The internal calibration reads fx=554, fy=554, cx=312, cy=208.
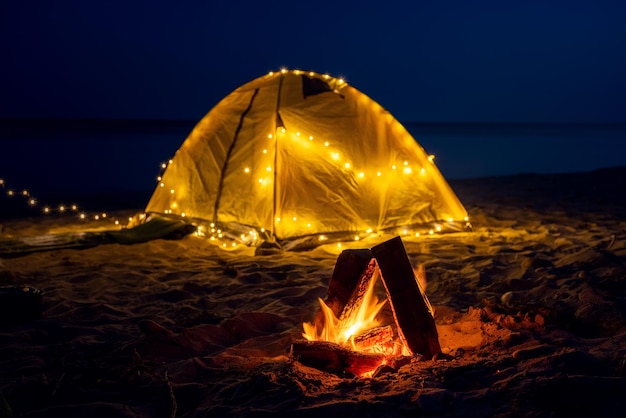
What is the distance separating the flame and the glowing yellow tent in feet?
10.1

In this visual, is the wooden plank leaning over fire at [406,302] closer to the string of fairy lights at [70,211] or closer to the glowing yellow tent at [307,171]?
the glowing yellow tent at [307,171]

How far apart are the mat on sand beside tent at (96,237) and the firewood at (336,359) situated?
178 inches

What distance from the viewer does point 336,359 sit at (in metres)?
3.07

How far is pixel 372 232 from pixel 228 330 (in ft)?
11.5

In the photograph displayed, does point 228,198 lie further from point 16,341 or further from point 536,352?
point 536,352

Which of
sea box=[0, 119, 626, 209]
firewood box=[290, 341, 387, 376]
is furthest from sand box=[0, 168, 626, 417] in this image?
sea box=[0, 119, 626, 209]

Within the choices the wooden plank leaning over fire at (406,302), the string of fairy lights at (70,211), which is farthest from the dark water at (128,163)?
the wooden plank leaning over fire at (406,302)

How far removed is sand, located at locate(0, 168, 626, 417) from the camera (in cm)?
260

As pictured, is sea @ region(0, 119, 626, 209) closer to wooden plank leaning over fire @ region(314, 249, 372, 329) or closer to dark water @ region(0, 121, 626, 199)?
dark water @ region(0, 121, 626, 199)

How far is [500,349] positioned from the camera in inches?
125

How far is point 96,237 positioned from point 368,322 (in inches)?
180

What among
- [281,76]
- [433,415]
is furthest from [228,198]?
[433,415]

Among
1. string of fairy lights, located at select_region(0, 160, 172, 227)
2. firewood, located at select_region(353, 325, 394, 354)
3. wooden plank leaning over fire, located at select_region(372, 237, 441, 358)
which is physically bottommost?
firewood, located at select_region(353, 325, 394, 354)

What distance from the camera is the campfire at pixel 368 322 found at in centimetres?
308
